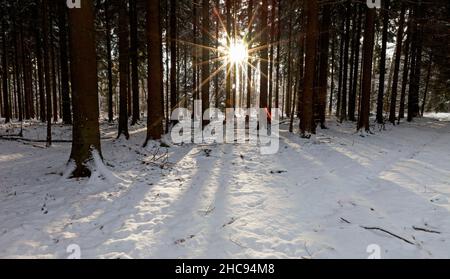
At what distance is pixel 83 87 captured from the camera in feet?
24.9

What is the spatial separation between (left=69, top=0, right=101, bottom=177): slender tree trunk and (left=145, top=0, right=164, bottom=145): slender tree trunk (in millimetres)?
3648

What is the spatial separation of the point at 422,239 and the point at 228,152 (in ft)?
25.6

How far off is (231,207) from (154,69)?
7554 millimetres

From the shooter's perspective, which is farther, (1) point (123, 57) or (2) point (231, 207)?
(1) point (123, 57)

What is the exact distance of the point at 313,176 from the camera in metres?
8.07

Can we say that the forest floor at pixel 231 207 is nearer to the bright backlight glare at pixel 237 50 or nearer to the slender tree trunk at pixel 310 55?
the slender tree trunk at pixel 310 55

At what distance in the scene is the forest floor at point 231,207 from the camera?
169 inches

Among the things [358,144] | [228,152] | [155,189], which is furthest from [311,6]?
[155,189]

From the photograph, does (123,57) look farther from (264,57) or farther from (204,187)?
(204,187)

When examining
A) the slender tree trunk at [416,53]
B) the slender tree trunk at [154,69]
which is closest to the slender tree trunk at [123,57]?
the slender tree trunk at [154,69]

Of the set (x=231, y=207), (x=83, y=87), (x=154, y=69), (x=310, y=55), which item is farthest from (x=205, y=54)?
(x=231, y=207)

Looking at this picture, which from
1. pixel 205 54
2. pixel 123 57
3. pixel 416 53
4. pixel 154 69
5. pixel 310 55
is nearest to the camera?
pixel 154 69

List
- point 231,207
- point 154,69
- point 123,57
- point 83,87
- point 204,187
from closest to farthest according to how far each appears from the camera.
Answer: point 231,207 → point 204,187 → point 83,87 → point 154,69 → point 123,57
